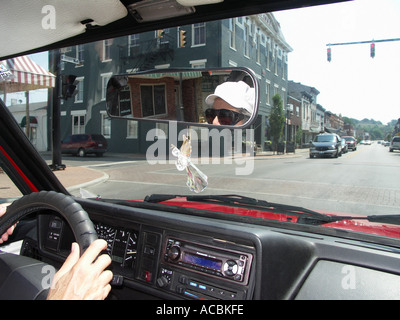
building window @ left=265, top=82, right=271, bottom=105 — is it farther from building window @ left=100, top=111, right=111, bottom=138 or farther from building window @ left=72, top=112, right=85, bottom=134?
building window @ left=72, top=112, right=85, bottom=134

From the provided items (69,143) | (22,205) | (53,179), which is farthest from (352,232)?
(69,143)

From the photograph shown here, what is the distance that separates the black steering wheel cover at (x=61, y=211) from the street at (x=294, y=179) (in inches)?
46.9

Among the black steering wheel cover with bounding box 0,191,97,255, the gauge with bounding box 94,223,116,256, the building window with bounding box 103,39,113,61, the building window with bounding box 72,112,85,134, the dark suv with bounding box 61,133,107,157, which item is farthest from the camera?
the dark suv with bounding box 61,133,107,157

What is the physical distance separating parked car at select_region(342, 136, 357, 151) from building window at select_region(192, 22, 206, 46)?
175 centimetres

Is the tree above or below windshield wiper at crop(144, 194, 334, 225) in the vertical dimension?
above

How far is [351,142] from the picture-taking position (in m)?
3.12

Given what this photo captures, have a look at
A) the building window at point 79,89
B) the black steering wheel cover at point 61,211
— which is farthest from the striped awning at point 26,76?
the black steering wheel cover at point 61,211

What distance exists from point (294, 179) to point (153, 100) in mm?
2718

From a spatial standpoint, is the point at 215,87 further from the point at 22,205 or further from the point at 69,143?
the point at 69,143

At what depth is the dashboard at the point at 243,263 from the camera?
4.50ft

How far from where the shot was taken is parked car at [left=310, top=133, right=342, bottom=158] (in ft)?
9.79

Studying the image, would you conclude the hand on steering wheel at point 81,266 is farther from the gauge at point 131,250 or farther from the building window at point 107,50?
the building window at point 107,50

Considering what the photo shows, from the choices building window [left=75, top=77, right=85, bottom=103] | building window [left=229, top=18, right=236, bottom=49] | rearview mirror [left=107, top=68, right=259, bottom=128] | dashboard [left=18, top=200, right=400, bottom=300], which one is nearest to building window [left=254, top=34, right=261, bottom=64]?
building window [left=229, top=18, right=236, bottom=49]

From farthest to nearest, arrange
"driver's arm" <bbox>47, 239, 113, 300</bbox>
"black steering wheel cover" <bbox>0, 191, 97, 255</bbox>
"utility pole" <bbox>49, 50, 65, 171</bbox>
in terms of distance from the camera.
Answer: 1. "utility pole" <bbox>49, 50, 65, 171</bbox>
2. "black steering wheel cover" <bbox>0, 191, 97, 255</bbox>
3. "driver's arm" <bbox>47, 239, 113, 300</bbox>
